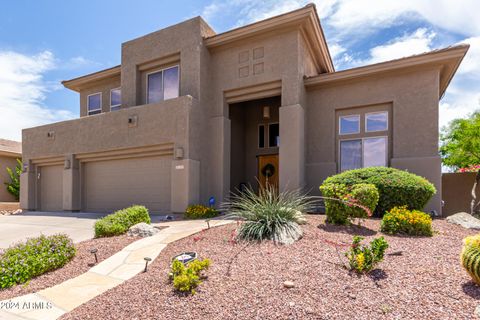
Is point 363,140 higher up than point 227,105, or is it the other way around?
point 227,105

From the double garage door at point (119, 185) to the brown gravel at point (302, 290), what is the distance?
20.8ft

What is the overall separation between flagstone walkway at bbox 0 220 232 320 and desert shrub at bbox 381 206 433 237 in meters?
4.71

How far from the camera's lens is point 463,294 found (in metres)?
3.12

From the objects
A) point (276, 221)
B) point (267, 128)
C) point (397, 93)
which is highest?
point (397, 93)

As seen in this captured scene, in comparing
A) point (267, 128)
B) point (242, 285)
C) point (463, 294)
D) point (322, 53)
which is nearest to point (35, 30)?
point (267, 128)

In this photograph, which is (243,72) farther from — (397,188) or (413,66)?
(397,188)

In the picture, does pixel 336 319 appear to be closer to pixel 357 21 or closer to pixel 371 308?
pixel 371 308

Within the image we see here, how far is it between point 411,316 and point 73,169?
13514 mm

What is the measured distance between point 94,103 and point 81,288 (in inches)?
516

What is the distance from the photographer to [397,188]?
7336 millimetres

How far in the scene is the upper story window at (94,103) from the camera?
1460cm

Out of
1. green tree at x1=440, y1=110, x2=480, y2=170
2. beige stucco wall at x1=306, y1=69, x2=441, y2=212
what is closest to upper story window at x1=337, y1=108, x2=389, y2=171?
beige stucco wall at x1=306, y1=69, x2=441, y2=212

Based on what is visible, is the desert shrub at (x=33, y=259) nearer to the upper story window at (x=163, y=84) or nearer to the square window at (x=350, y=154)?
the upper story window at (x=163, y=84)

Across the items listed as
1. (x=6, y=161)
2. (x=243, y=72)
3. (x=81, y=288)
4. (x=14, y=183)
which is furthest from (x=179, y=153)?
(x=6, y=161)
